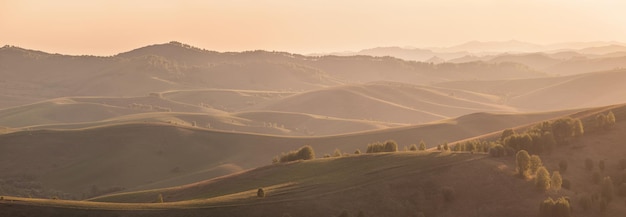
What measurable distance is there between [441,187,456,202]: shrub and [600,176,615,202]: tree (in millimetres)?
19814

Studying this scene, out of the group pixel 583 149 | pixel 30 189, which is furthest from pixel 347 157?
pixel 30 189

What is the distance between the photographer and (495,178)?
91625 mm

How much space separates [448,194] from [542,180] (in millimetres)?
12861

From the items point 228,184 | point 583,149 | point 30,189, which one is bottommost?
Answer: point 30,189

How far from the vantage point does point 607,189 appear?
291ft

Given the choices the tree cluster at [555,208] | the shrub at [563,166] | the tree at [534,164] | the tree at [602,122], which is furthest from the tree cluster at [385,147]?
the tree cluster at [555,208]

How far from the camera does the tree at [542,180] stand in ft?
290

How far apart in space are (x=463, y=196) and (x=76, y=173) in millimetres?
131366

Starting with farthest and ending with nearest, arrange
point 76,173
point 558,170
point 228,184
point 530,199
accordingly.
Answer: point 76,173
point 228,184
point 558,170
point 530,199

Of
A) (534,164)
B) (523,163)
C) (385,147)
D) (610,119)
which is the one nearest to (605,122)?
(610,119)

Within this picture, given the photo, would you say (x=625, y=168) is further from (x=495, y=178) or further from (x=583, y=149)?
(x=495, y=178)

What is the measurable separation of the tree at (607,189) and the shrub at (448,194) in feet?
65.0

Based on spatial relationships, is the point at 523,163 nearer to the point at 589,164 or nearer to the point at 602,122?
the point at 589,164

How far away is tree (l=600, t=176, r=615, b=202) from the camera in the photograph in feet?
287
